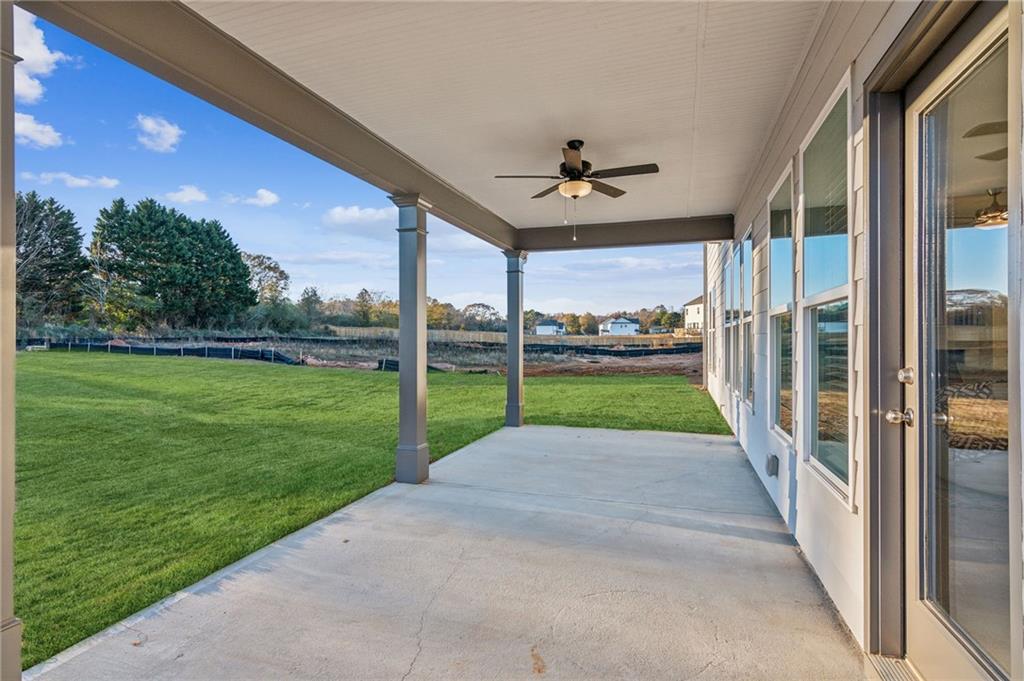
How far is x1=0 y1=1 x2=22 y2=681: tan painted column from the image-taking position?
159 centimetres

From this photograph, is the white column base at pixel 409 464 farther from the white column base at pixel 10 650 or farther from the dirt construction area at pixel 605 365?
the dirt construction area at pixel 605 365

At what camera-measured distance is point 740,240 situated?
5.56 metres

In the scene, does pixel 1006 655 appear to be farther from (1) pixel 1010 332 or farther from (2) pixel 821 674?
(1) pixel 1010 332

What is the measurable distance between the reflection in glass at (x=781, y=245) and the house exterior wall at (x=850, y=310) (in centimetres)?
14

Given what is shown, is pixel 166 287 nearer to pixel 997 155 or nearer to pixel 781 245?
pixel 781 245

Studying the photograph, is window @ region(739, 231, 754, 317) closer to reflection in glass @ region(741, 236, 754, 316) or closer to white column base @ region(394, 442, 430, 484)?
reflection in glass @ region(741, 236, 754, 316)

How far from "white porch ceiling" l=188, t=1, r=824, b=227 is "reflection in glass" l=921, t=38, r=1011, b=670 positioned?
114 centimetres

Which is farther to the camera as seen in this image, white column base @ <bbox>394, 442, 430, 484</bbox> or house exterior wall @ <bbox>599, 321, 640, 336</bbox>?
house exterior wall @ <bbox>599, 321, 640, 336</bbox>

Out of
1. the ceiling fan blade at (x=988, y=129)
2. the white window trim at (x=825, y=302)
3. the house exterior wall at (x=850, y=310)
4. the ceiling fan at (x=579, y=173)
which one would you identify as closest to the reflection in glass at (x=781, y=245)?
the house exterior wall at (x=850, y=310)

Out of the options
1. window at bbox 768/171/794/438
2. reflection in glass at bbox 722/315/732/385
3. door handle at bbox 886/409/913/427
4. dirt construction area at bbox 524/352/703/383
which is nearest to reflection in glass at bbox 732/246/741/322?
reflection in glass at bbox 722/315/732/385

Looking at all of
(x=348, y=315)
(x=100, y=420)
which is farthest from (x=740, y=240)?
(x=348, y=315)

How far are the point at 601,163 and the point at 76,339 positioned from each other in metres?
11.1

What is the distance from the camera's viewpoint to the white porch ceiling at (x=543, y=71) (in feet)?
7.35

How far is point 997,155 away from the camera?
129 centimetres
